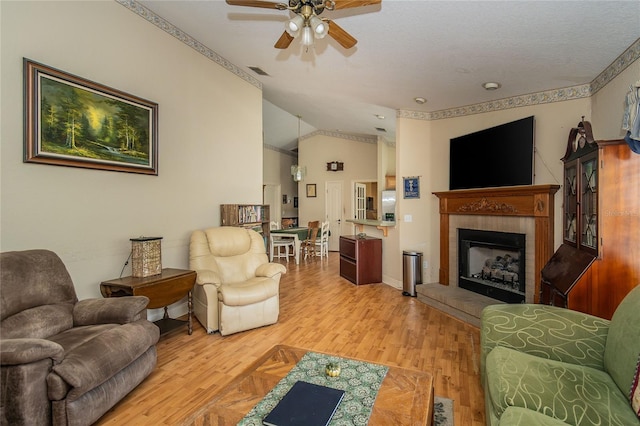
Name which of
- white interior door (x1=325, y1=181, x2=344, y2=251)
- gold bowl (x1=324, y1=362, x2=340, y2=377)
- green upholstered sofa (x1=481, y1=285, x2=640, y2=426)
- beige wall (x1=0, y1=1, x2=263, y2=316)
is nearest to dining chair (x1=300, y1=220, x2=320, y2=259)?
white interior door (x1=325, y1=181, x2=344, y2=251)

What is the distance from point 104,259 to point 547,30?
414 centimetres

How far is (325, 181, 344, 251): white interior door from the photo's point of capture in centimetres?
899

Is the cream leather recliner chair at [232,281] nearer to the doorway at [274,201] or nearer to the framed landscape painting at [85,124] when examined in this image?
the framed landscape painting at [85,124]

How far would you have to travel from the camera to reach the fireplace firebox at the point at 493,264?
3662 mm

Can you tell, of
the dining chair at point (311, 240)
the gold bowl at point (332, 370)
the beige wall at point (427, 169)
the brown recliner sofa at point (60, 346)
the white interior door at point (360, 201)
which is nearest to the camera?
the brown recliner sofa at point (60, 346)

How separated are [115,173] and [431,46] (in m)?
3.12

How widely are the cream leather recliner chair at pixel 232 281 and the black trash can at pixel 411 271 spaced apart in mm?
2031

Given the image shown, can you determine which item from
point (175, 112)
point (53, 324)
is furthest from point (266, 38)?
point (53, 324)

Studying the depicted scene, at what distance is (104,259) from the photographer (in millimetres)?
2719

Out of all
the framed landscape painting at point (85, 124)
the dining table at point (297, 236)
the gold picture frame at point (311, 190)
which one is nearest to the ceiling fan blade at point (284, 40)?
the framed landscape painting at point (85, 124)

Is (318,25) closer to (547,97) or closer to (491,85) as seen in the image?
(491,85)

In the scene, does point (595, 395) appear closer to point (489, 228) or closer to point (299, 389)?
point (299, 389)

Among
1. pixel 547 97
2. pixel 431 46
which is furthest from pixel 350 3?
pixel 547 97

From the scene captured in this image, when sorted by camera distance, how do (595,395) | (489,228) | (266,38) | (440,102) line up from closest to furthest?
(595,395), (266,38), (489,228), (440,102)
